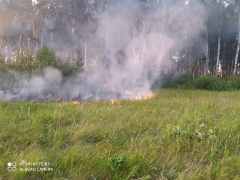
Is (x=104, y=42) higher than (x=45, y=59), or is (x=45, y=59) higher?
(x=104, y=42)

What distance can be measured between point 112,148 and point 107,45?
1128cm

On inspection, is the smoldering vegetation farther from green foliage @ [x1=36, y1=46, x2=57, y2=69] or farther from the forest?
green foliage @ [x1=36, y1=46, x2=57, y2=69]

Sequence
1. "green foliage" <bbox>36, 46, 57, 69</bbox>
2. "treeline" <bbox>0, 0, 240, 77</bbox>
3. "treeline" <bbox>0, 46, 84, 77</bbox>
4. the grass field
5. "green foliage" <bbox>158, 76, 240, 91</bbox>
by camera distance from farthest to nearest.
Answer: "green foliage" <bbox>158, 76, 240, 91</bbox> < "treeline" <bbox>0, 0, 240, 77</bbox> < "green foliage" <bbox>36, 46, 57, 69</bbox> < "treeline" <bbox>0, 46, 84, 77</bbox> < the grass field

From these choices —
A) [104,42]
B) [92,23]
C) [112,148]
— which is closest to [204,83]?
[104,42]

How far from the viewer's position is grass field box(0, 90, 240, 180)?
2.45 meters

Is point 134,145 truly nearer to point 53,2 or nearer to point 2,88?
point 2,88

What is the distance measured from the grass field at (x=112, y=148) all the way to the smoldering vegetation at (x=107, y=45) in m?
4.19

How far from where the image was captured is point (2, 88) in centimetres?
840

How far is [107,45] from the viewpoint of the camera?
45.0 feet

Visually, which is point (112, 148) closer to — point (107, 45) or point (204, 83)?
point (107, 45)

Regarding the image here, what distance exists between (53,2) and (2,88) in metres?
11.3

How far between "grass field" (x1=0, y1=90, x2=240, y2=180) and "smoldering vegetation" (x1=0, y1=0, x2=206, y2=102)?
4.19 meters

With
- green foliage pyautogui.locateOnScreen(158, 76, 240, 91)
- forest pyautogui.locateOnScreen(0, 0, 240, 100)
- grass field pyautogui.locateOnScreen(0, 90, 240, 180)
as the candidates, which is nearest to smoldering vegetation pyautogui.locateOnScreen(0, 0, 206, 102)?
forest pyautogui.locateOnScreen(0, 0, 240, 100)

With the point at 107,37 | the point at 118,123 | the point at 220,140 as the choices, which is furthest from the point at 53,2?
the point at 220,140
